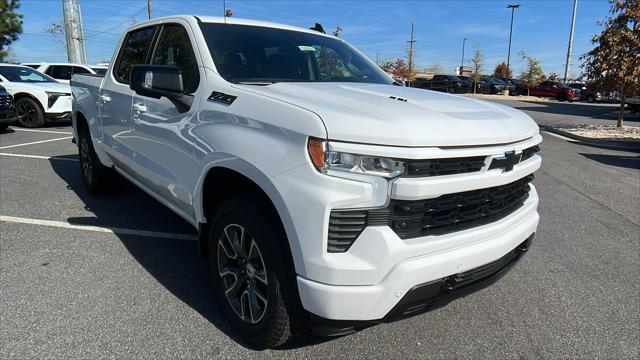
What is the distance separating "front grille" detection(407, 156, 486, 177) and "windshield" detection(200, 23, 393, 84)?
1.33 meters

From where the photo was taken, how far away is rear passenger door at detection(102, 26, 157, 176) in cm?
390

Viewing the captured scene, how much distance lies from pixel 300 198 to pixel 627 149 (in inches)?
501

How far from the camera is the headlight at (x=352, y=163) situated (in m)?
1.94

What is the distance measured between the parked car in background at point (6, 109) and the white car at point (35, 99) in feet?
2.98

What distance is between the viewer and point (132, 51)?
4.27 m

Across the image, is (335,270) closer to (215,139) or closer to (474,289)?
(474,289)

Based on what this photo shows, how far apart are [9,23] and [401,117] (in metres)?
55.6

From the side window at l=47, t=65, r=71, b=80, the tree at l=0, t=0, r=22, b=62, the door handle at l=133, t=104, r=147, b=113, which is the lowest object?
the door handle at l=133, t=104, r=147, b=113

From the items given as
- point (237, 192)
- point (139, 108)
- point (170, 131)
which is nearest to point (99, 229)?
point (139, 108)

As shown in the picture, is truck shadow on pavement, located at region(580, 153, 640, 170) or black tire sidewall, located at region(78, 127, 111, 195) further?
truck shadow on pavement, located at region(580, 153, 640, 170)

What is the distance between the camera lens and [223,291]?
2.71 metres

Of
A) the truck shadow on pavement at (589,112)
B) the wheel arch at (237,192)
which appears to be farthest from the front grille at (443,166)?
the truck shadow on pavement at (589,112)

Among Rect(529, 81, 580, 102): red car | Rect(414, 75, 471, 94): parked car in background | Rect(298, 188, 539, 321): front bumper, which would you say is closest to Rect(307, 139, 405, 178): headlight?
Rect(298, 188, 539, 321): front bumper

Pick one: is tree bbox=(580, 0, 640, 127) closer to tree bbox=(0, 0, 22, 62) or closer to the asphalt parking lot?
the asphalt parking lot
